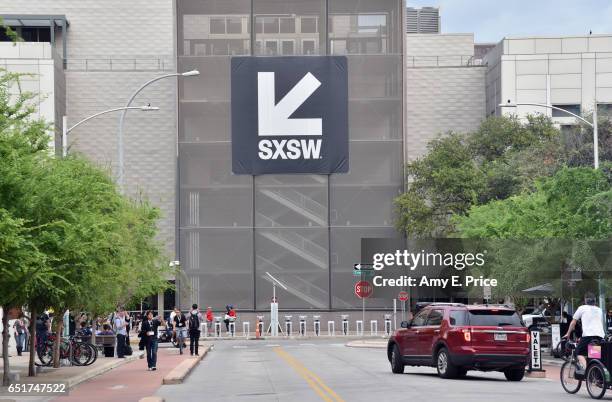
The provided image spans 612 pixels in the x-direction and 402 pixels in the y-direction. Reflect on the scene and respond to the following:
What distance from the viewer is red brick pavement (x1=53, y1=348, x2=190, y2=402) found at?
25.2 m

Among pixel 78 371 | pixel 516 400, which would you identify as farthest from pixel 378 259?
pixel 516 400

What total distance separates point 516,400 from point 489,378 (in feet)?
27.3

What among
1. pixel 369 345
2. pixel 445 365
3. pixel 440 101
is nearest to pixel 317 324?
pixel 369 345

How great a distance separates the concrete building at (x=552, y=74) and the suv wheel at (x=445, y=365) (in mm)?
55237

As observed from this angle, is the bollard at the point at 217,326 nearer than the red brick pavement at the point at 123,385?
No

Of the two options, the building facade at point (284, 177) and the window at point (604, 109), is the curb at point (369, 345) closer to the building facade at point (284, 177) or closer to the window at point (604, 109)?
the building facade at point (284, 177)

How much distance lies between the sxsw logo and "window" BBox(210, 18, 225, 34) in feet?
11.9

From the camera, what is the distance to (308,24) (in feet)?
251

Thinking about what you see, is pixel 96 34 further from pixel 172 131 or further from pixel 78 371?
pixel 78 371

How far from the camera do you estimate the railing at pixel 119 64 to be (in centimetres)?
8438

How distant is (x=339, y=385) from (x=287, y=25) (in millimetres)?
52136

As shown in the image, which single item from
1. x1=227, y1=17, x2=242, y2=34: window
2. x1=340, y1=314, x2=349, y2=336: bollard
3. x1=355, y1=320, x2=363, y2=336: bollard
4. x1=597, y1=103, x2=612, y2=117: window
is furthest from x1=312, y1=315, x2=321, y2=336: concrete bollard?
x1=597, y1=103, x2=612, y2=117: window

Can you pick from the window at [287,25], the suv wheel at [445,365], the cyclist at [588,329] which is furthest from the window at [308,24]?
the cyclist at [588,329]

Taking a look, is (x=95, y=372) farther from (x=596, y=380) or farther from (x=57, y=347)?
(x=596, y=380)
